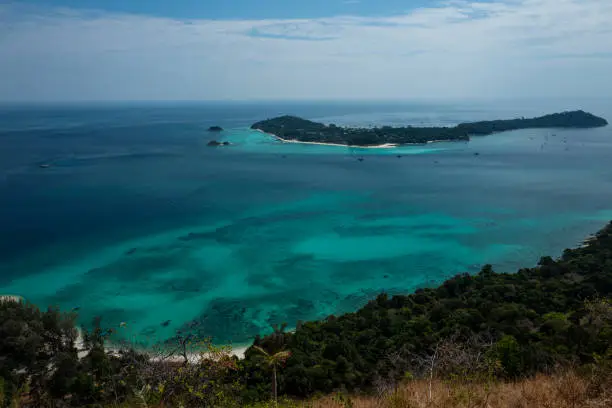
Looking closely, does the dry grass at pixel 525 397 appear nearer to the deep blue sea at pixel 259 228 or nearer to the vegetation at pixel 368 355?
the vegetation at pixel 368 355

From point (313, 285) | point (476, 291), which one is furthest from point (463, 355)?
point (313, 285)

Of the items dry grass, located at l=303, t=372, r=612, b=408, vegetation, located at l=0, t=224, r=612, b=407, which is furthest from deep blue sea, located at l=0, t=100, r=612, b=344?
dry grass, located at l=303, t=372, r=612, b=408

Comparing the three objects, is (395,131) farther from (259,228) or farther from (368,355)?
(368,355)

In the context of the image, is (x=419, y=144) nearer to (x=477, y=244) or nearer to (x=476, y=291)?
(x=477, y=244)

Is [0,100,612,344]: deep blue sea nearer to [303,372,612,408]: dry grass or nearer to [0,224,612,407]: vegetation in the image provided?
[0,224,612,407]: vegetation

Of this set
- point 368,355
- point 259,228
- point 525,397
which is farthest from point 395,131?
point 525,397

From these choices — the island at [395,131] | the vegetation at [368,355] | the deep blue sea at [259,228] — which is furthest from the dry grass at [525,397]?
the island at [395,131]

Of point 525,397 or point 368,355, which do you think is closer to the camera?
point 525,397
